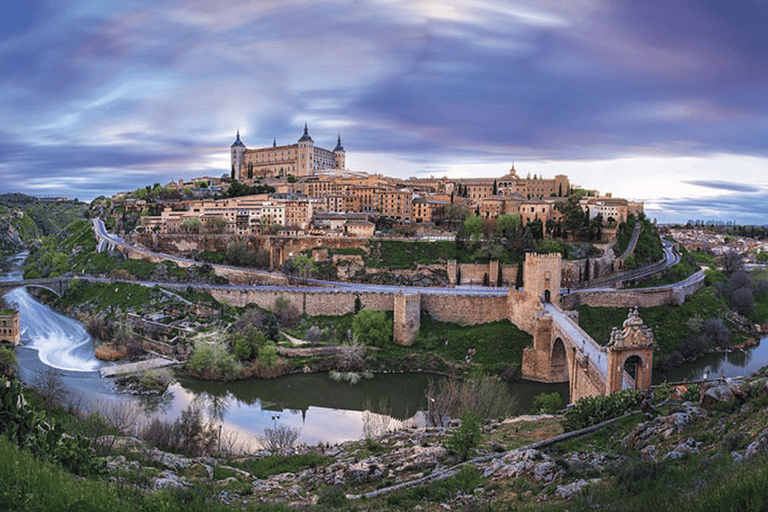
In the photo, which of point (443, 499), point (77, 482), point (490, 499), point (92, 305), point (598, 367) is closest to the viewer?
point (77, 482)

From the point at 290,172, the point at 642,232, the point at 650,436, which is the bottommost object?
the point at 650,436

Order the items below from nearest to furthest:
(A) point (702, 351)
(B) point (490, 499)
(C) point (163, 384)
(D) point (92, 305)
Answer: (B) point (490, 499)
(C) point (163, 384)
(A) point (702, 351)
(D) point (92, 305)

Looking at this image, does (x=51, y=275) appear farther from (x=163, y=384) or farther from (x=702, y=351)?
(x=702, y=351)

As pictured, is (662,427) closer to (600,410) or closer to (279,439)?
(600,410)

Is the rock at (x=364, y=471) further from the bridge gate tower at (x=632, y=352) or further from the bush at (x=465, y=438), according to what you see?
the bridge gate tower at (x=632, y=352)

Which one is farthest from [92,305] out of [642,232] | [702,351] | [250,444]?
[642,232]

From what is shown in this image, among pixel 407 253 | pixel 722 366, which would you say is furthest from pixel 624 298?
pixel 407 253

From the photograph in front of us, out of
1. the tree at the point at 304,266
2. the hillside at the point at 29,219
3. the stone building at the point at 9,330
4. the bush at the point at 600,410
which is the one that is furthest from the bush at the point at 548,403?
the hillside at the point at 29,219
